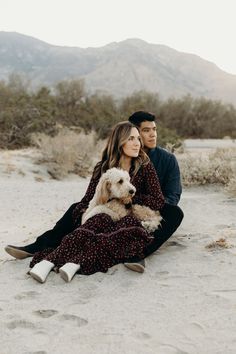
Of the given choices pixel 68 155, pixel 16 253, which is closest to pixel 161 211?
pixel 16 253

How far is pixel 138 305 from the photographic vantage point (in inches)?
172

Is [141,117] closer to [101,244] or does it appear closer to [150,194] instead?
[150,194]

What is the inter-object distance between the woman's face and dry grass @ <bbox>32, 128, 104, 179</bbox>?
27.5 ft

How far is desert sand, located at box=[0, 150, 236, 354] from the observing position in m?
3.68

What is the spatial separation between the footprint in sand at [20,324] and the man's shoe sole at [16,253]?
1.58m

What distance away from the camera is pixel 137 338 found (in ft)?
12.3

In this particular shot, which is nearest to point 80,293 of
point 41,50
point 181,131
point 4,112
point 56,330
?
point 56,330

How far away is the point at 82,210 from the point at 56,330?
1889mm

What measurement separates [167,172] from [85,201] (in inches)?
40.4

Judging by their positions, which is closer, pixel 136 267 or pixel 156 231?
pixel 136 267

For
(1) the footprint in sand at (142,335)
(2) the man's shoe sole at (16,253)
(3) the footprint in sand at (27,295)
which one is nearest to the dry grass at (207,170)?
(2) the man's shoe sole at (16,253)

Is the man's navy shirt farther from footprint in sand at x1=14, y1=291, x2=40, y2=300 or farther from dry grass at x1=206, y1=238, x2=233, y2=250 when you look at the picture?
footprint in sand at x1=14, y1=291, x2=40, y2=300

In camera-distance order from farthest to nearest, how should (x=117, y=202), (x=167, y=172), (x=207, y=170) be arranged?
(x=207, y=170) → (x=167, y=172) → (x=117, y=202)

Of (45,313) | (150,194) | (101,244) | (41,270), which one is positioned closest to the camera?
(45,313)
